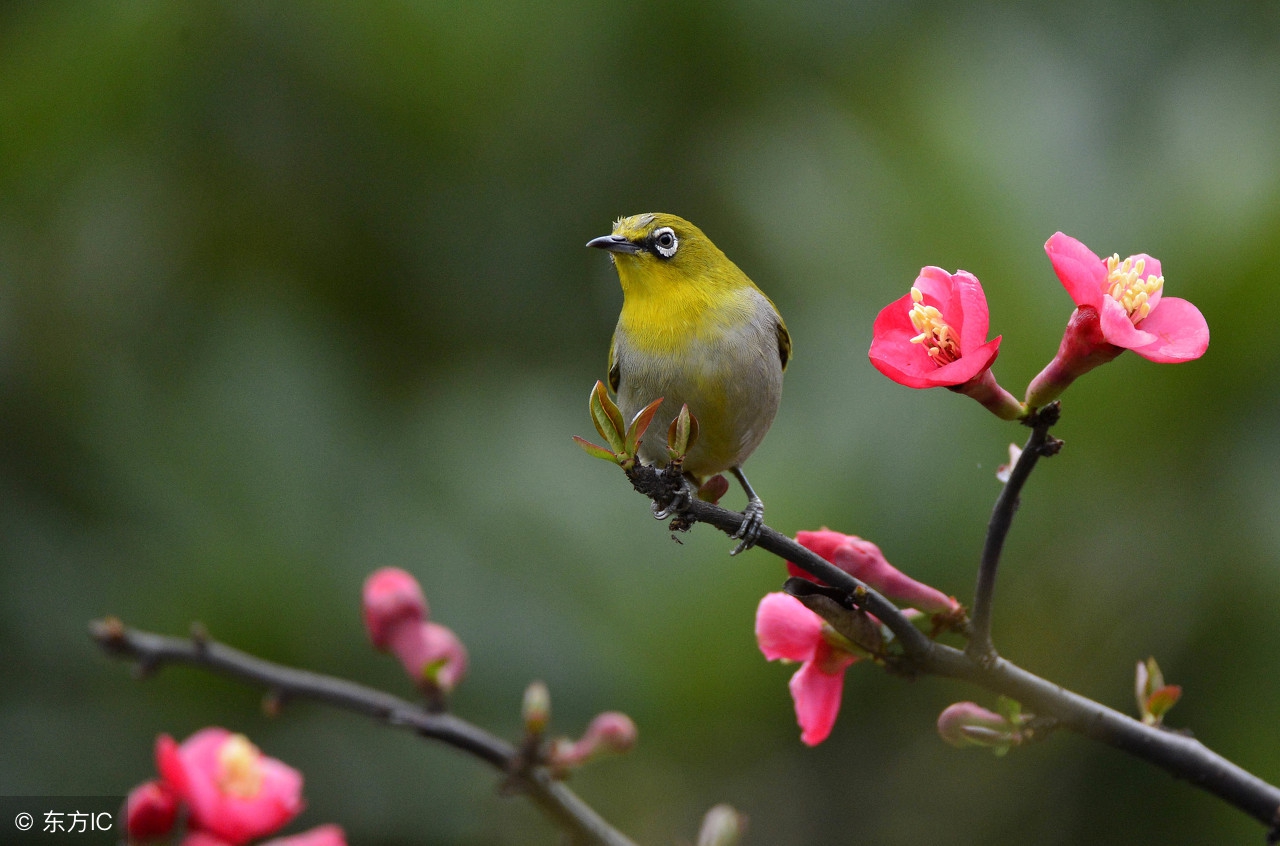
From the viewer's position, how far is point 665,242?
1494 mm

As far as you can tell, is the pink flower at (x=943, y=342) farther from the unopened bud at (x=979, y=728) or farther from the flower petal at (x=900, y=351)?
the unopened bud at (x=979, y=728)

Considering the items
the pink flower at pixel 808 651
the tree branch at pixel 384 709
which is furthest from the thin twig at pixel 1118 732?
the tree branch at pixel 384 709

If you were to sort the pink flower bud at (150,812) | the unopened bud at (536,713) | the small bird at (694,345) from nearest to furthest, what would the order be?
the pink flower bud at (150,812), the unopened bud at (536,713), the small bird at (694,345)

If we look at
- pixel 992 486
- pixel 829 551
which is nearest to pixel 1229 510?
pixel 992 486

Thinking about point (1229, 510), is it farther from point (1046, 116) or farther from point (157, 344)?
point (157, 344)

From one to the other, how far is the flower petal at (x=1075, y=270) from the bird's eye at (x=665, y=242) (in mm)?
774

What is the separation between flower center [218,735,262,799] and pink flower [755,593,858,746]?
0.48 meters

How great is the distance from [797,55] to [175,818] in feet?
10.2

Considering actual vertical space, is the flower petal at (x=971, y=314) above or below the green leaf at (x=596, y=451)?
above

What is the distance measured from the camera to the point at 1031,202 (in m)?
2.32

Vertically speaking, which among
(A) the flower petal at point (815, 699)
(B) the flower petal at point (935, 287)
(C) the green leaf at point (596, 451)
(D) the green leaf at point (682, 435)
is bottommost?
(A) the flower petal at point (815, 699)

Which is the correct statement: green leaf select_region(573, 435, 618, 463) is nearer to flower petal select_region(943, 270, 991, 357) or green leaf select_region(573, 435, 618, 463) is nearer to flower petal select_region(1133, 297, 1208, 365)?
flower petal select_region(943, 270, 991, 357)

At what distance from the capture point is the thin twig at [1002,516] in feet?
2.28

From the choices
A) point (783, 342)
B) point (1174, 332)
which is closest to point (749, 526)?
point (1174, 332)
